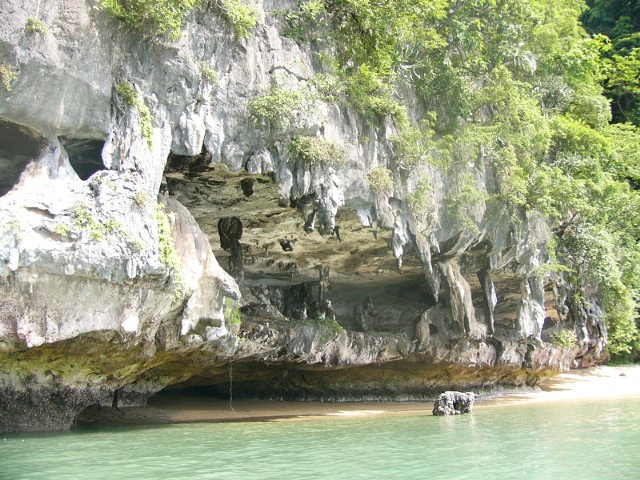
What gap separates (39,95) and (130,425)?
23.0 feet

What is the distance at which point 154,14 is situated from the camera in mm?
10562

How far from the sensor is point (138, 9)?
34.9 feet

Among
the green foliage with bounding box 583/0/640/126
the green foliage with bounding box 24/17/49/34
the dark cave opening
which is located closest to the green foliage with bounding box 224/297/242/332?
the dark cave opening

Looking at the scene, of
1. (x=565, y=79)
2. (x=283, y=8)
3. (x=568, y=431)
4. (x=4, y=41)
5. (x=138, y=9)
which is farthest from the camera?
(x=565, y=79)

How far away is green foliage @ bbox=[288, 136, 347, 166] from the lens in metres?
12.5

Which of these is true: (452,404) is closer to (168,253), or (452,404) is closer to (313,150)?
(313,150)

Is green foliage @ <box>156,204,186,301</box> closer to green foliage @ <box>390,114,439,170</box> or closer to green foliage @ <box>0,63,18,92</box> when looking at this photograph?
green foliage @ <box>0,63,18,92</box>

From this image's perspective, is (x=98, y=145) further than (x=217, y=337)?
No

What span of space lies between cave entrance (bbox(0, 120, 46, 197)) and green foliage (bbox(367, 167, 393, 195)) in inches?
257

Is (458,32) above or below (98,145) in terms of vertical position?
above

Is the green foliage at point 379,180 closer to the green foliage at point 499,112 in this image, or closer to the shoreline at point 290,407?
the green foliage at point 499,112

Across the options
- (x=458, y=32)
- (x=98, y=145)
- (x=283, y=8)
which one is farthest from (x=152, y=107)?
(x=458, y=32)

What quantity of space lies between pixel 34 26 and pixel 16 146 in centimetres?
196

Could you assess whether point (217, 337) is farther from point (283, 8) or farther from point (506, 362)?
point (506, 362)
